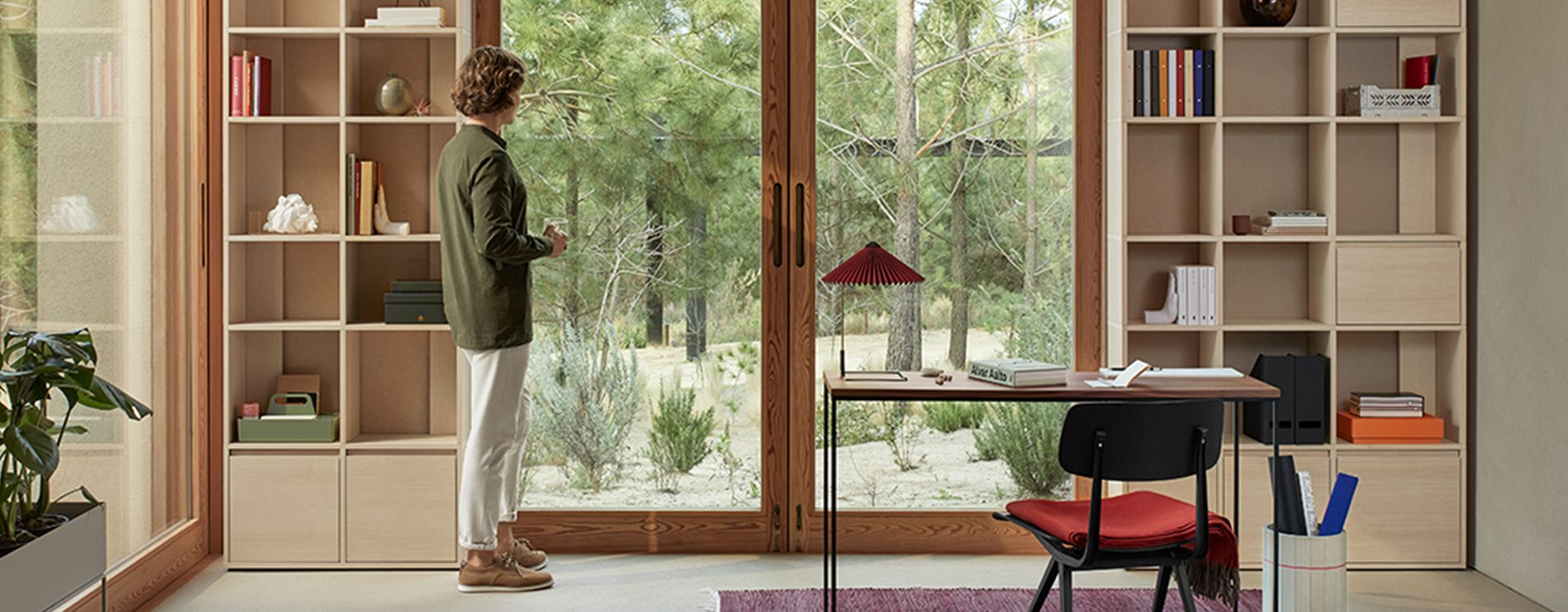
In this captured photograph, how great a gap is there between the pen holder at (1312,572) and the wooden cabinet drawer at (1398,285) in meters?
1.07

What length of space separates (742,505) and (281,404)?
1636 mm

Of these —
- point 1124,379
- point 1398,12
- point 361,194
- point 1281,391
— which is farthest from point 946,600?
point 1398,12

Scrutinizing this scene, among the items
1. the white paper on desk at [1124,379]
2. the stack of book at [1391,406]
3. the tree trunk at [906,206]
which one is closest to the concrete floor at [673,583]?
the stack of book at [1391,406]

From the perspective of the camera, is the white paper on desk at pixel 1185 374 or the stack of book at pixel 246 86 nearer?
the white paper on desk at pixel 1185 374

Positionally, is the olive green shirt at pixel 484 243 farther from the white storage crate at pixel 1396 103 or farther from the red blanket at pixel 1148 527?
the white storage crate at pixel 1396 103

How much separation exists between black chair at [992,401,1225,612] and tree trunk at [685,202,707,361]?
6.02ft

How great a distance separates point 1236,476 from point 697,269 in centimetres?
193

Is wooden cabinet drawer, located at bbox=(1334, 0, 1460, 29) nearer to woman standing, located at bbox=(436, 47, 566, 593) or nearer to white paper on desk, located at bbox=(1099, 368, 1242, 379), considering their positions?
white paper on desk, located at bbox=(1099, 368, 1242, 379)

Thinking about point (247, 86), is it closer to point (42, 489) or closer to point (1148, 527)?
point (42, 489)

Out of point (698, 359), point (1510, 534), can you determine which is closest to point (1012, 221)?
point (698, 359)

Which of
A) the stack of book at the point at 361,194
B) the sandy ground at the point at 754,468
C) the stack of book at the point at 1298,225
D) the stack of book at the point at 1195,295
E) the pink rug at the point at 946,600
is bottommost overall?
the pink rug at the point at 946,600

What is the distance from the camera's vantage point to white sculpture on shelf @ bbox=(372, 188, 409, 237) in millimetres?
4656

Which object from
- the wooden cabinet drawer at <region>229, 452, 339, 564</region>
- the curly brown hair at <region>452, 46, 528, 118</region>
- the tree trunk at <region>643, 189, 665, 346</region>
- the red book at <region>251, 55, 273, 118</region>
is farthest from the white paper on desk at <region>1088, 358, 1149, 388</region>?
the red book at <region>251, 55, 273, 118</region>

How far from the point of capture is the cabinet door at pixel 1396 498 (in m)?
4.64
